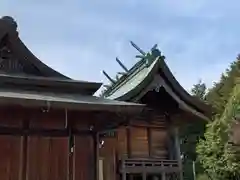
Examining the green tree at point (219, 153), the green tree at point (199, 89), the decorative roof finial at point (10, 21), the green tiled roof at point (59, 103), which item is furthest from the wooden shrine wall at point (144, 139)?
the green tree at point (199, 89)

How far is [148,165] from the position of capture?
39.9ft

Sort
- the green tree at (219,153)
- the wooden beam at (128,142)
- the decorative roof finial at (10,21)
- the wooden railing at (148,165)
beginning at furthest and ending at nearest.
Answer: the green tree at (219,153), the wooden beam at (128,142), the wooden railing at (148,165), the decorative roof finial at (10,21)

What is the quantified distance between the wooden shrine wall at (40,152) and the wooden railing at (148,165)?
8.86 ft

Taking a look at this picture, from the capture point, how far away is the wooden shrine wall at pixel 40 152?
8477mm

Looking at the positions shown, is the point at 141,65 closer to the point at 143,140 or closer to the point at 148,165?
the point at 143,140

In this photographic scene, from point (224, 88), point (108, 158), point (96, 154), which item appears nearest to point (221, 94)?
point (224, 88)

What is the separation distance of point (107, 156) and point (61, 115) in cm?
300

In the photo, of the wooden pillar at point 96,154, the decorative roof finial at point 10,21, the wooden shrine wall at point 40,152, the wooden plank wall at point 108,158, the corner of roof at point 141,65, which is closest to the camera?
the wooden shrine wall at point 40,152

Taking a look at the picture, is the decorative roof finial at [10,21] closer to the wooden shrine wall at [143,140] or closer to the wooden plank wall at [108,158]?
the wooden plank wall at [108,158]

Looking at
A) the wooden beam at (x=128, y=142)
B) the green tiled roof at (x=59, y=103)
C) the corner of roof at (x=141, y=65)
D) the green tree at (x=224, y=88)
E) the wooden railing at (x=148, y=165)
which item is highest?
the green tree at (x=224, y=88)

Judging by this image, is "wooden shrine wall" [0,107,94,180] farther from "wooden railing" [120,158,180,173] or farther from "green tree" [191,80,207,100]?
"green tree" [191,80,207,100]

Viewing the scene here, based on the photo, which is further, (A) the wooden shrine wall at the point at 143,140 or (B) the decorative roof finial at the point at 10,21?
(A) the wooden shrine wall at the point at 143,140

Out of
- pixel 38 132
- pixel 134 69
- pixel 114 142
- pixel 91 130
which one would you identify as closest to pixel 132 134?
pixel 114 142

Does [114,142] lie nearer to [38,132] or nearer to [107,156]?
[107,156]
